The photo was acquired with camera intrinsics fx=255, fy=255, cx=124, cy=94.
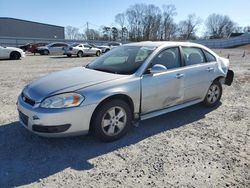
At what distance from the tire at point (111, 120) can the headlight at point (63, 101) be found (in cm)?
35

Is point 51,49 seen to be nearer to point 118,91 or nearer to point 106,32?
point 118,91

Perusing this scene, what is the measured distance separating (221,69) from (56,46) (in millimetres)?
26903

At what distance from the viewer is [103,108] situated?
384 centimetres

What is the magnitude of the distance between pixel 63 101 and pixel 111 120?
83 centimetres

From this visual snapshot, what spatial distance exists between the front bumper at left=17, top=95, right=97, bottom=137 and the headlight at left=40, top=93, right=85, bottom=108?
0.07 m

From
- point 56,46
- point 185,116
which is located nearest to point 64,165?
point 185,116

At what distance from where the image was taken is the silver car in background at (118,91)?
143 inches

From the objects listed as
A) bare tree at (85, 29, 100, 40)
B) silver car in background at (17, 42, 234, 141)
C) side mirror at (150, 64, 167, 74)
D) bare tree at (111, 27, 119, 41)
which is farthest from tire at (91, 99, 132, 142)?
bare tree at (111, 27, 119, 41)

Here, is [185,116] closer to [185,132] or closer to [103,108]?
[185,132]

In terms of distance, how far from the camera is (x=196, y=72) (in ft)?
17.0

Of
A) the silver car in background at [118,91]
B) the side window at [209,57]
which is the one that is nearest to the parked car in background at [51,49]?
the side window at [209,57]

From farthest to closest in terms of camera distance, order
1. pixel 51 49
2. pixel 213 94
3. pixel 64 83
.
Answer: pixel 51 49 → pixel 213 94 → pixel 64 83

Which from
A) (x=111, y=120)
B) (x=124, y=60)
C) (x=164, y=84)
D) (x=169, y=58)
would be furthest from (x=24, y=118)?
(x=169, y=58)

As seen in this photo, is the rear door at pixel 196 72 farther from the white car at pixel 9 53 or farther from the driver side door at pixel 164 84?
the white car at pixel 9 53
